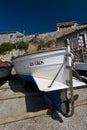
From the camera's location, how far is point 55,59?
3.91m

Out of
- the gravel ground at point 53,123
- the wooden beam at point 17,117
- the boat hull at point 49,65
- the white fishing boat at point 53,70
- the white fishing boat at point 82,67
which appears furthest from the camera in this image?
the white fishing boat at point 82,67

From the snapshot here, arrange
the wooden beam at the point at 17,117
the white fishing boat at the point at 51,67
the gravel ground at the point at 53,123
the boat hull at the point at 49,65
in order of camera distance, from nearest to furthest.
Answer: the gravel ground at the point at 53,123, the wooden beam at the point at 17,117, the white fishing boat at the point at 51,67, the boat hull at the point at 49,65

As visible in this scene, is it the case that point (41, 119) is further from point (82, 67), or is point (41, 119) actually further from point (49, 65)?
point (82, 67)

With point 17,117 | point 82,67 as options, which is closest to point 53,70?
point 17,117

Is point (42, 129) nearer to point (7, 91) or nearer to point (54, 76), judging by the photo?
point (54, 76)

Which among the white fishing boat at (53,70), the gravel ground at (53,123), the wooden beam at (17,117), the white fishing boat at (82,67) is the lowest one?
the gravel ground at (53,123)

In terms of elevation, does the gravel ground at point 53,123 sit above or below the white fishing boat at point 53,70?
below

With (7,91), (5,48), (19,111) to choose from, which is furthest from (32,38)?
(19,111)

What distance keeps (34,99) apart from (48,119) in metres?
1.22

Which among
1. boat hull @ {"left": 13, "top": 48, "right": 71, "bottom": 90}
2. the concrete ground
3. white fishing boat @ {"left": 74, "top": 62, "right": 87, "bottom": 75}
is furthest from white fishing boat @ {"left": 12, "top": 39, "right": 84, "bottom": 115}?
white fishing boat @ {"left": 74, "top": 62, "right": 87, "bottom": 75}

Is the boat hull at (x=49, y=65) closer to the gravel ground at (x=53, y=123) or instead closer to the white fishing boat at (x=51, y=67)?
the white fishing boat at (x=51, y=67)

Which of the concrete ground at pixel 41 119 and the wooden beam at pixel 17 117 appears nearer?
the concrete ground at pixel 41 119

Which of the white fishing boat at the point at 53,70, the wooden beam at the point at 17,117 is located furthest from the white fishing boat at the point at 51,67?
the wooden beam at the point at 17,117

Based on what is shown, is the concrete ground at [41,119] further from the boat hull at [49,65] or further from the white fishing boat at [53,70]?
the boat hull at [49,65]
